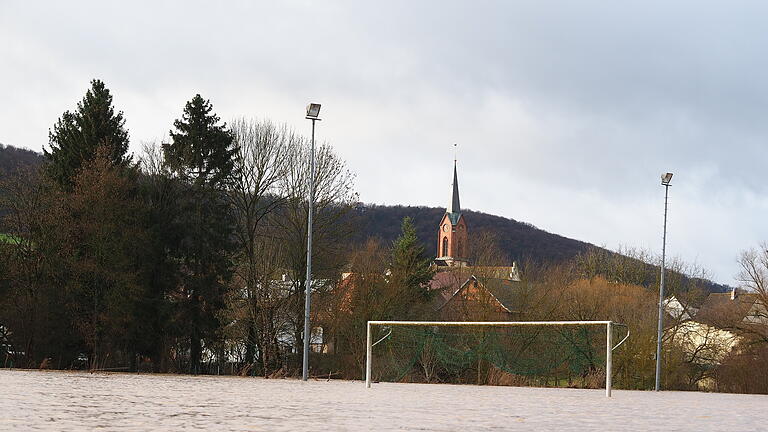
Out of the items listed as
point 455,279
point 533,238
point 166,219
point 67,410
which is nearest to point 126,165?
point 166,219

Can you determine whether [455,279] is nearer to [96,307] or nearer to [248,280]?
[248,280]

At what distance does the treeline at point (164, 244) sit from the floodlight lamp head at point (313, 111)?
15.2m

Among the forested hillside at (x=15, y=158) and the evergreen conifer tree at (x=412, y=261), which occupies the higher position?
the forested hillside at (x=15, y=158)

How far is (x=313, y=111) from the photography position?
30312 millimetres

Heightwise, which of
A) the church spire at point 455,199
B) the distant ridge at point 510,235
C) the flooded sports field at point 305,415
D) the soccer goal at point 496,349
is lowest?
the soccer goal at point 496,349

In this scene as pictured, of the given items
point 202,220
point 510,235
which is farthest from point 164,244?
point 510,235

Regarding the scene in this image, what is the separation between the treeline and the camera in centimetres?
4078

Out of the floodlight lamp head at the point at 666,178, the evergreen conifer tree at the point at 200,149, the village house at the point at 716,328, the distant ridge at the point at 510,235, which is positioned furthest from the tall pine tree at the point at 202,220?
the distant ridge at the point at 510,235

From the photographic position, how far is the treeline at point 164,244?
4078 centimetres

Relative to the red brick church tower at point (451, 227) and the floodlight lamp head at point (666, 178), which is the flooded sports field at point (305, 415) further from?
the red brick church tower at point (451, 227)

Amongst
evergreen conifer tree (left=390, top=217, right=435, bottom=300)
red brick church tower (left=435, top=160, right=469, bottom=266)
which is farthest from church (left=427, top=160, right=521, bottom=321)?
red brick church tower (left=435, top=160, right=469, bottom=266)

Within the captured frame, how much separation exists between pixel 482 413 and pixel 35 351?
31901 millimetres

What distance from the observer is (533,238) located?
4545 inches

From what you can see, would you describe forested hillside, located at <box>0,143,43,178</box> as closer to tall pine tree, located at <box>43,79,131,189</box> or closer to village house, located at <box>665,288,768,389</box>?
tall pine tree, located at <box>43,79,131,189</box>
